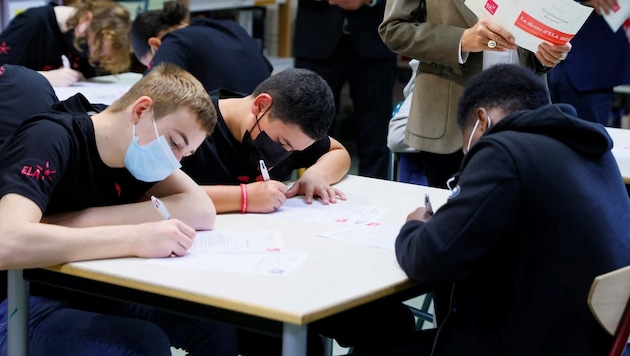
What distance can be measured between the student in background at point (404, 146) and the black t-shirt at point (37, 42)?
5.72ft

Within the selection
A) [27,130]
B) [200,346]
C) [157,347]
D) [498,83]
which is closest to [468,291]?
[498,83]

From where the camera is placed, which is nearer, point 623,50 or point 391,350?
point 391,350

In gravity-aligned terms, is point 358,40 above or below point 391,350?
below

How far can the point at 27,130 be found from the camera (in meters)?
1.89

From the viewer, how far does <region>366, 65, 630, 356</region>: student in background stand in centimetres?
159

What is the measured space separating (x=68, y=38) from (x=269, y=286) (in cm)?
282

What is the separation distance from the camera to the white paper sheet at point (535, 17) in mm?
2381

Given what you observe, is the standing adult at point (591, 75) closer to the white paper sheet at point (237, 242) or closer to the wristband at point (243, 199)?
the wristband at point (243, 199)

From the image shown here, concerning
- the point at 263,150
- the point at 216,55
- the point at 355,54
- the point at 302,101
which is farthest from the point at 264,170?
A: the point at 355,54

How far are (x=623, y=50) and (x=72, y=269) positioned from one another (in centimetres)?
283

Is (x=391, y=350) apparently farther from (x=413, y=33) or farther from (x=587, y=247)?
(x=413, y=33)

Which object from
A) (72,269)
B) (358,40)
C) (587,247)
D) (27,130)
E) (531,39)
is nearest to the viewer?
(587,247)

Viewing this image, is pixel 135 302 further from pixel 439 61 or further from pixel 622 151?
A: pixel 622 151

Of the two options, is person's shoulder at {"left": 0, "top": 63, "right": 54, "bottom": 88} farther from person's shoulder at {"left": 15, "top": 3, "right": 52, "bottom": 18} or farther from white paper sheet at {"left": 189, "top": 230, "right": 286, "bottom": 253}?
person's shoulder at {"left": 15, "top": 3, "right": 52, "bottom": 18}
